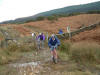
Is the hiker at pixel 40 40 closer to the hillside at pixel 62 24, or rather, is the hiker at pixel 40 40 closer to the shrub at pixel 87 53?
the shrub at pixel 87 53

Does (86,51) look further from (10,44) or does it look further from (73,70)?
(10,44)

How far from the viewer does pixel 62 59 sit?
11938 millimetres

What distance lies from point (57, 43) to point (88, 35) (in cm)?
1020

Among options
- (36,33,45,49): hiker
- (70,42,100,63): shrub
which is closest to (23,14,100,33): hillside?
(36,33,45,49): hiker

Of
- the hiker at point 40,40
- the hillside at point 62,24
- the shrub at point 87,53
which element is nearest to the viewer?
the shrub at point 87,53

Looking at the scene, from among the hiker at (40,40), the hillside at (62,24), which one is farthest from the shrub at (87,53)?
the hillside at (62,24)

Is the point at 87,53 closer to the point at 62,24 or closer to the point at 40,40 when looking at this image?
the point at 40,40

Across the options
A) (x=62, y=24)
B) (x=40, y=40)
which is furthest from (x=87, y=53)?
(x=62, y=24)

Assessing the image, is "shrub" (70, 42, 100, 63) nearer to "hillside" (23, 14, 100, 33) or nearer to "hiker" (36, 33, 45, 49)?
"hiker" (36, 33, 45, 49)

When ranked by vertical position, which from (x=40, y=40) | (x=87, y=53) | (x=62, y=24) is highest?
(x=87, y=53)

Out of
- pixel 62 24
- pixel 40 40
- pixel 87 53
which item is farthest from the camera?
pixel 62 24

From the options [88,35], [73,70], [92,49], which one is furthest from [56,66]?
[88,35]

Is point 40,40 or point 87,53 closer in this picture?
point 87,53

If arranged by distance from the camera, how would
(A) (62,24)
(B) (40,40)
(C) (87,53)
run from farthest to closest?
(A) (62,24)
(B) (40,40)
(C) (87,53)
